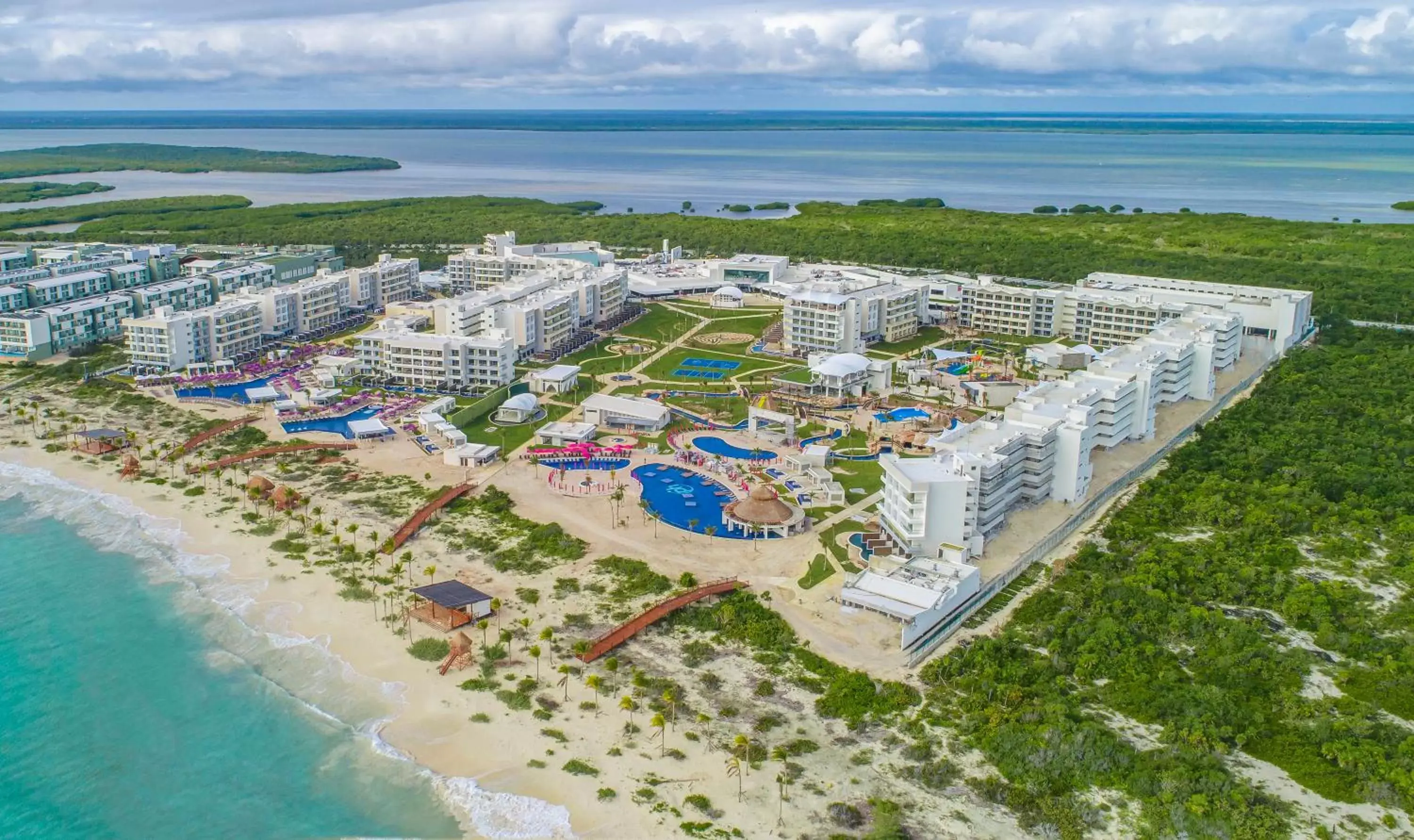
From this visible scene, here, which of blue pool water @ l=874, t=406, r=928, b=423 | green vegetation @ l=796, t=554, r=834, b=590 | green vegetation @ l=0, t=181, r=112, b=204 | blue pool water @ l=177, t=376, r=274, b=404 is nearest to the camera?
green vegetation @ l=796, t=554, r=834, b=590

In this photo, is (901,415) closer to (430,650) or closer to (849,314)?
(849,314)

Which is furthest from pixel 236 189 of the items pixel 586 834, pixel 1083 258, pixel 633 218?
pixel 586 834

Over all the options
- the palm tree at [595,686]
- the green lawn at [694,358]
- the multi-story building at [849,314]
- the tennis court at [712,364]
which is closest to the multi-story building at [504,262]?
the green lawn at [694,358]

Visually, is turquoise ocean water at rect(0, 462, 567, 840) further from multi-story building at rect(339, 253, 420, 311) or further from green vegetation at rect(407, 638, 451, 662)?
multi-story building at rect(339, 253, 420, 311)

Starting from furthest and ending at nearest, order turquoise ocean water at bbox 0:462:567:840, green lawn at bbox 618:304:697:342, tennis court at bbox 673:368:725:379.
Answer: green lawn at bbox 618:304:697:342 < tennis court at bbox 673:368:725:379 < turquoise ocean water at bbox 0:462:567:840

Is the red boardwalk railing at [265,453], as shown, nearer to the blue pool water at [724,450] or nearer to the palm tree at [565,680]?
the blue pool water at [724,450]

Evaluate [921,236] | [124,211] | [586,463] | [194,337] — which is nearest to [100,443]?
[194,337]

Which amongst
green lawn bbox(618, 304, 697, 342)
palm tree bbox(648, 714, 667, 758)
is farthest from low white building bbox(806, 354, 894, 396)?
palm tree bbox(648, 714, 667, 758)
